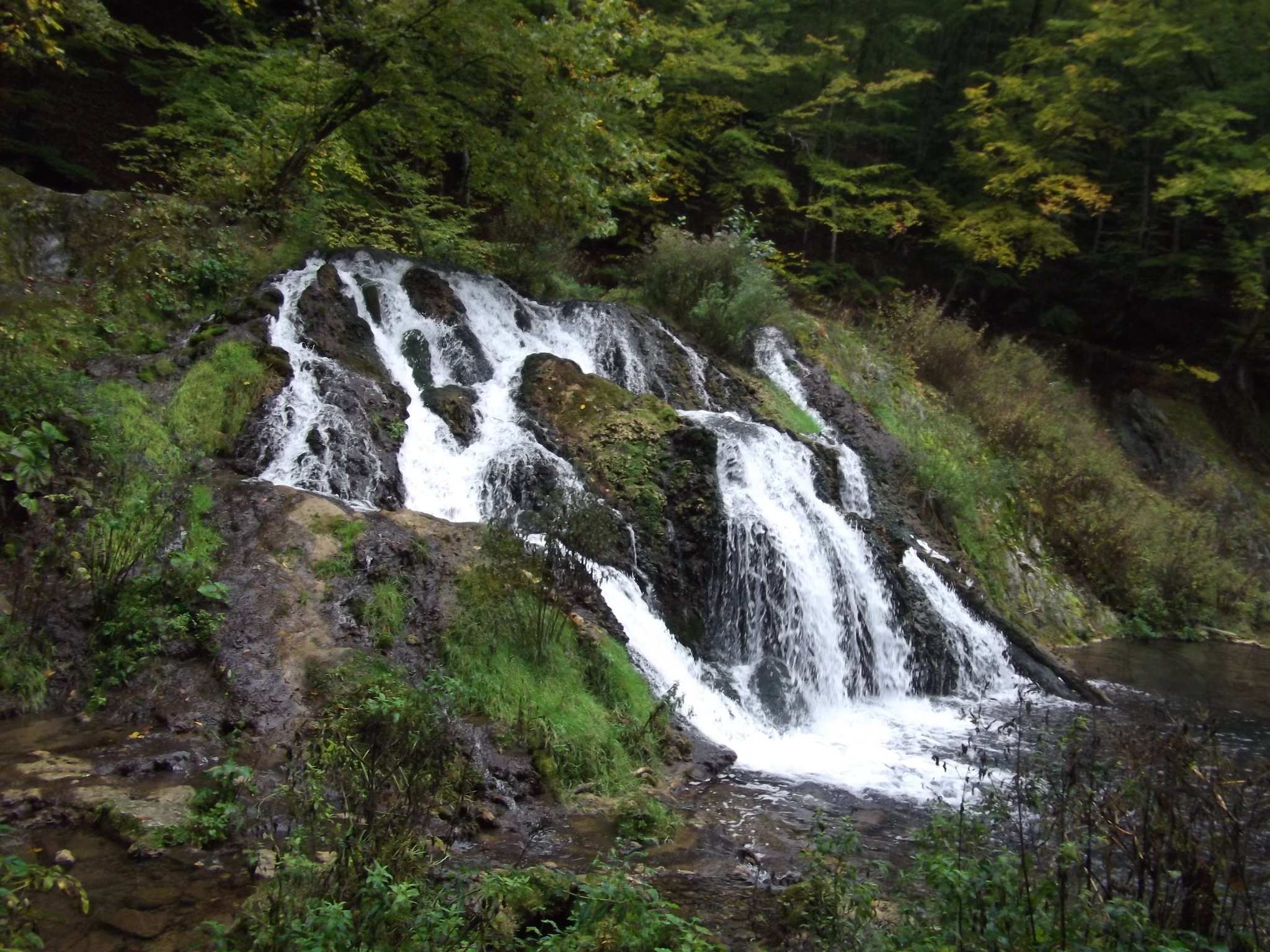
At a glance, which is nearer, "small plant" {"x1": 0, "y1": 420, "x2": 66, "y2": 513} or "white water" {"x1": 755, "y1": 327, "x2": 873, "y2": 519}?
"small plant" {"x1": 0, "y1": 420, "x2": 66, "y2": 513}

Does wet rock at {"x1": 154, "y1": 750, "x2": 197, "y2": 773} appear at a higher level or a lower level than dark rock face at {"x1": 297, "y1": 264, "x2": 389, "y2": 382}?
lower

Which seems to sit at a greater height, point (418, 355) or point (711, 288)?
point (711, 288)

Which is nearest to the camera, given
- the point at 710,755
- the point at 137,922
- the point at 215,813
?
the point at 137,922

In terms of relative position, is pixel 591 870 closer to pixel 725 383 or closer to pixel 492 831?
pixel 492 831

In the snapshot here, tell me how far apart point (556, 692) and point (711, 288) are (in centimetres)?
910

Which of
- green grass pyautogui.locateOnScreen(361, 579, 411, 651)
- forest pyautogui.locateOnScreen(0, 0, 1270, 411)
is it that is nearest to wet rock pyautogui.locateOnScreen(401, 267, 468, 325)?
forest pyautogui.locateOnScreen(0, 0, 1270, 411)

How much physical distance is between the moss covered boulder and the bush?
13.5 feet

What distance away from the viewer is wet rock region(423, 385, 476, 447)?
28.7 ft

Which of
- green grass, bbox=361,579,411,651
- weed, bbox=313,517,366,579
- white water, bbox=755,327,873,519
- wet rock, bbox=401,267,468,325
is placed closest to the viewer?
green grass, bbox=361,579,411,651

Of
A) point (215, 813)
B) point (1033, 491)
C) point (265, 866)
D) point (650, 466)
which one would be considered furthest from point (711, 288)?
point (265, 866)

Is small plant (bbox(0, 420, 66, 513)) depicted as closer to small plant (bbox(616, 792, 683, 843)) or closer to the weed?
the weed

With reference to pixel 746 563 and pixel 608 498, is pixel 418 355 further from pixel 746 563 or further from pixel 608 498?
pixel 746 563

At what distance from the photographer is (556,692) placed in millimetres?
5621

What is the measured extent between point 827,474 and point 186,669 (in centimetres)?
772
